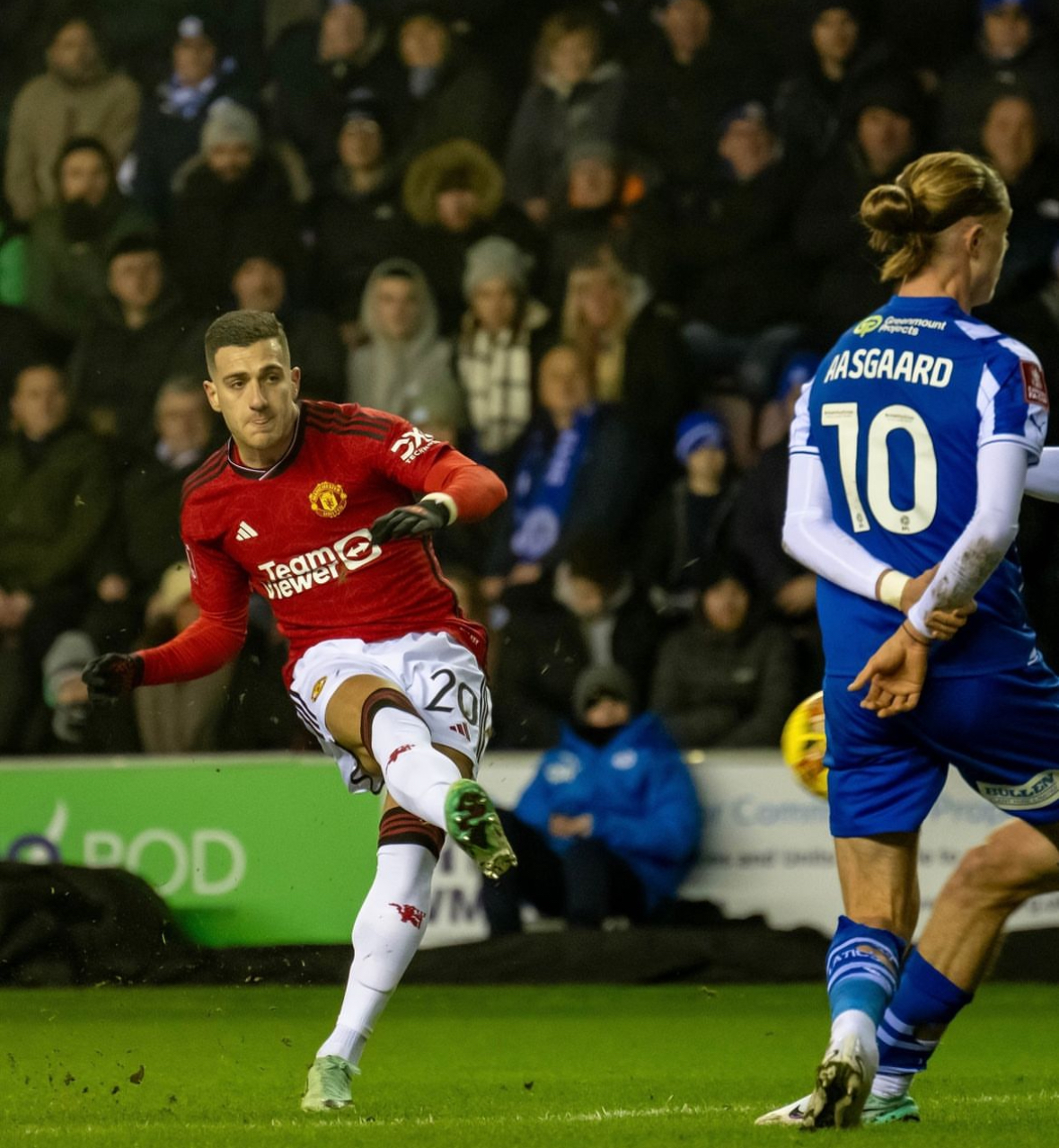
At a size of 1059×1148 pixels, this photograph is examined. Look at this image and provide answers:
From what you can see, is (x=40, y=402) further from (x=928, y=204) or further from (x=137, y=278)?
(x=928, y=204)

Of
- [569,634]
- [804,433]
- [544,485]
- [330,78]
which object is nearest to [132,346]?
[330,78]

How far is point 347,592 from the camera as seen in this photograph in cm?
568

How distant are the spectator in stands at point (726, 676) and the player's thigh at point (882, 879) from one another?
5711 mm

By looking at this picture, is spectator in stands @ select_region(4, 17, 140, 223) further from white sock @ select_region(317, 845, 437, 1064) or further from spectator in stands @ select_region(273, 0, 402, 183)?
white sock @ select_region(317, 845, 437, 1064)

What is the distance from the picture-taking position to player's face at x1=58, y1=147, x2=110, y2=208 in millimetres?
12242

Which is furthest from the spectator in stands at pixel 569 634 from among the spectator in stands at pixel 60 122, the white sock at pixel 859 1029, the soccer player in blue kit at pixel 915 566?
the white sock at pixel 859 1029

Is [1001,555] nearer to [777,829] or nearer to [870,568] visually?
[870,568]

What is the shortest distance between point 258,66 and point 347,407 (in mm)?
7297

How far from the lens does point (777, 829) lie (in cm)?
998

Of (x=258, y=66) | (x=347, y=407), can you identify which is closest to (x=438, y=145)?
(x=258, y=66)

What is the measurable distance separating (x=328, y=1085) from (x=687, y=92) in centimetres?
783

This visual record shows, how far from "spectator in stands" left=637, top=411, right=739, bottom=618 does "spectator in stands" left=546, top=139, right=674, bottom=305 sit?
122 cm

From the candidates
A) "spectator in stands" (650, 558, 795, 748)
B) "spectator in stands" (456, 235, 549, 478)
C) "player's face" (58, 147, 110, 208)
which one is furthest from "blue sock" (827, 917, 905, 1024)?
"player's face" (58, 147, 110, 208)

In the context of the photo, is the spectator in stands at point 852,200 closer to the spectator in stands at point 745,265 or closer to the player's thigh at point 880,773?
the spectator in stands at point 745,265
